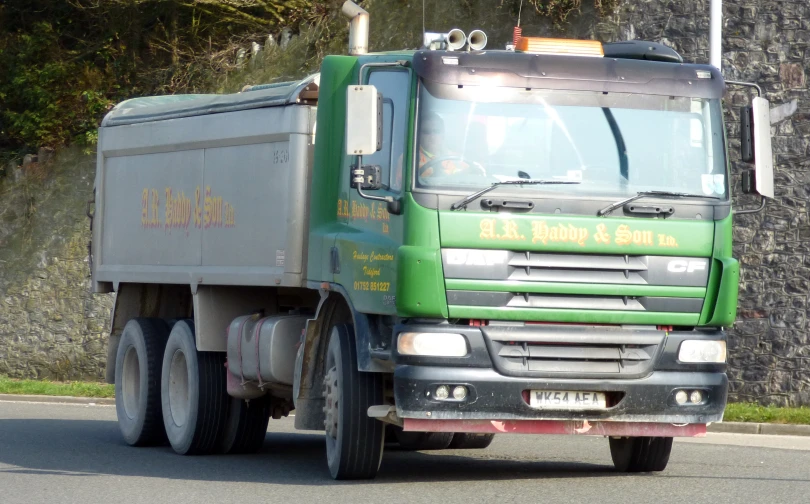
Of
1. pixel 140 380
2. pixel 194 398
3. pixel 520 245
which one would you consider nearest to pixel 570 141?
pixel 520 245

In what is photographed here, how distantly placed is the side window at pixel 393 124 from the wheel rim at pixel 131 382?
4.93 metres

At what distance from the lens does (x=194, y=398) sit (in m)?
12.1

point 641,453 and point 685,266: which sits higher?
point 685,266

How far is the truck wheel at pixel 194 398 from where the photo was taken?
1213cm

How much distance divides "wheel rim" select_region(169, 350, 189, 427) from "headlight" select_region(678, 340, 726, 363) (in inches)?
196

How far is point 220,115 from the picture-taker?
11.9 m

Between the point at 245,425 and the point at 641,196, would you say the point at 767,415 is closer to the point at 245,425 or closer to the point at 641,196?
the point at 245,425

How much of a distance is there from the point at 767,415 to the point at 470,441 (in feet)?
14.4

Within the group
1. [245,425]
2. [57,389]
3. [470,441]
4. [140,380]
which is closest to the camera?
[245,425]

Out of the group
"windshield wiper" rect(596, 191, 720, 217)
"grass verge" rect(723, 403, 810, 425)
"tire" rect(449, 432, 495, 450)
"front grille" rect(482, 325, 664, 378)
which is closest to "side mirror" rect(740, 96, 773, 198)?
"windshield wiper" rect(596, 191, 720, 217)

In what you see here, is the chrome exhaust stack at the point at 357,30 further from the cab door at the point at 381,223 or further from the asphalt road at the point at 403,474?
the asphalt road at the point at 403,474

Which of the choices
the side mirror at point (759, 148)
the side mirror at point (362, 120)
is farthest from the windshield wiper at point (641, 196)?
the side mirror at point (362, 120)

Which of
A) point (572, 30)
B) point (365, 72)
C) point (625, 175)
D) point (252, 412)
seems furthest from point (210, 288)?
point (572, 30)

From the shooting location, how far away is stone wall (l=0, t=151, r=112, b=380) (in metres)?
23.0
